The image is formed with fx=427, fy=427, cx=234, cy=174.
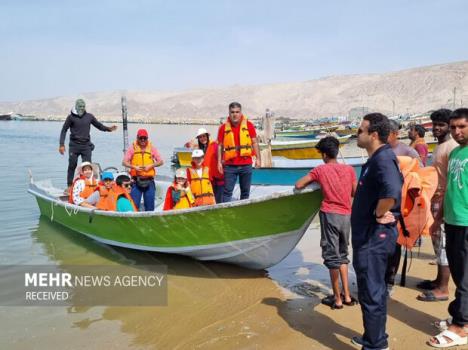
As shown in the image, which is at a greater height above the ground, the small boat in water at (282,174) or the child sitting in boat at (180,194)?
the child sitting in boat at (180,194)

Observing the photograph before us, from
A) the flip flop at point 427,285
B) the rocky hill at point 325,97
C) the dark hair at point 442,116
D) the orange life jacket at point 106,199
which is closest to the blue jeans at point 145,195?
the orange life jacket at point 106,199

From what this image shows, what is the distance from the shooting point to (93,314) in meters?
5.04

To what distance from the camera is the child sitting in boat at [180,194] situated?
19.9 ft

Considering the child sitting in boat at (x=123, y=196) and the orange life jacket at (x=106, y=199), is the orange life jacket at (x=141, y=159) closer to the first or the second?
the child sitting in boat at (x=123, y=196)

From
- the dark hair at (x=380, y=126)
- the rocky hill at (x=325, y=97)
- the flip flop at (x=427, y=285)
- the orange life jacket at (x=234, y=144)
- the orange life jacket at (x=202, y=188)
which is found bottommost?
the flip flop at (x=427, y=285)

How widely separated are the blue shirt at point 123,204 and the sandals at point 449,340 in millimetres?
4753

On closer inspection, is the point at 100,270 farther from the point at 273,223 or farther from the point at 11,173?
the point at 11,173

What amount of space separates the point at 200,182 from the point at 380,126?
337 centimetres

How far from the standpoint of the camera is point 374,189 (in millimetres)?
2998

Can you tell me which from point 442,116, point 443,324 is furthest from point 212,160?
point 443,324

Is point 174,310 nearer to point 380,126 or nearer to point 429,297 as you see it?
point 429,297

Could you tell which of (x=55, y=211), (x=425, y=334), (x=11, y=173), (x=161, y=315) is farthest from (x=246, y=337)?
(x=11, y=173)

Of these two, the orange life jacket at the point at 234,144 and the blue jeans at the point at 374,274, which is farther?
the orange life jacket at the point at 234,144

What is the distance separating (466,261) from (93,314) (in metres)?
3.99
